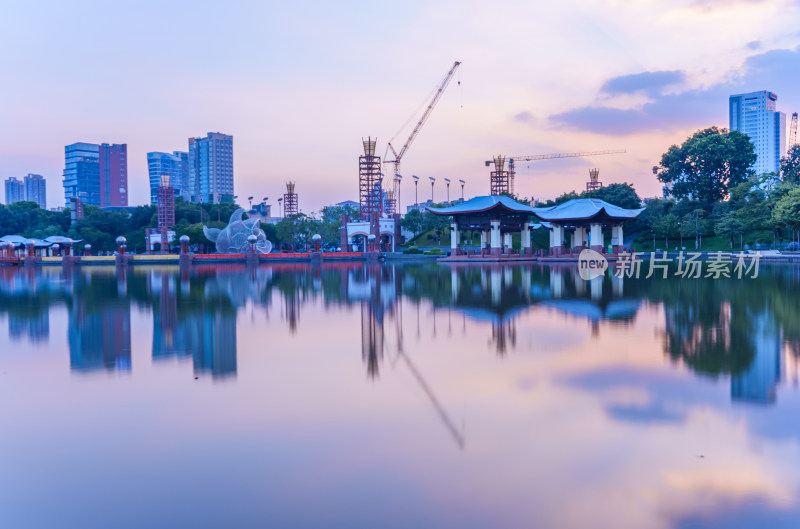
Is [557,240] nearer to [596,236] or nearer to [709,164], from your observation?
[596,236]

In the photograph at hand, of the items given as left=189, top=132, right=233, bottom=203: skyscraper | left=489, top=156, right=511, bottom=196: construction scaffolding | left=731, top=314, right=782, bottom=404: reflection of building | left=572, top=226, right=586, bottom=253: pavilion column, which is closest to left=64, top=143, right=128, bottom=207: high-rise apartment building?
left=189, top=132, right=233, bottom=203: skyscraper

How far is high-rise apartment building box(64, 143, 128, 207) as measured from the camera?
167500 mm

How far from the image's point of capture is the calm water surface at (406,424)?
194 inches

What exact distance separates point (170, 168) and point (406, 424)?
199 metres

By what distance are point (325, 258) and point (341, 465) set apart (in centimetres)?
5241

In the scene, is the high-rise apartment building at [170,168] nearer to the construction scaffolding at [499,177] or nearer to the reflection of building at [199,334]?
the construction scaffolding at [499,177]

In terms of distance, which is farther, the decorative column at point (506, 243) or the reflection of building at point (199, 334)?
the decorative column at point (506, 243)

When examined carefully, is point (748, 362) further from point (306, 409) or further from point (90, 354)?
point (90, 354)

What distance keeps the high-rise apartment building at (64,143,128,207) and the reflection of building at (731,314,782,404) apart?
181 meters

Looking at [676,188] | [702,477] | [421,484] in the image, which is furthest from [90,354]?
[676,188]

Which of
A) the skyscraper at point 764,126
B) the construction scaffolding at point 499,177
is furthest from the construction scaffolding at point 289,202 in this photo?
the skyscraper at point 764,126

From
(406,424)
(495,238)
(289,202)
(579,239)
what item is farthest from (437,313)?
(289,202)

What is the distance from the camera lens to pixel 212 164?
184 meters

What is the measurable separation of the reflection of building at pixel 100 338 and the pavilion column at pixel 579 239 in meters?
42.5
